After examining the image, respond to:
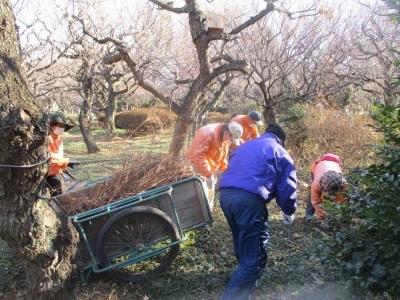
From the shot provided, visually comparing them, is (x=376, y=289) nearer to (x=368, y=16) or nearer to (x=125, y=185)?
(x=125, y=185)

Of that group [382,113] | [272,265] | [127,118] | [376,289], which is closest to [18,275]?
[272,265]

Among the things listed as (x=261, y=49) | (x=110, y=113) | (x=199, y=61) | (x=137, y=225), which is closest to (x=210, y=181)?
(x=137, y=225)

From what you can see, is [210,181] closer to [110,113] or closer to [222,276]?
Result: [222,276]

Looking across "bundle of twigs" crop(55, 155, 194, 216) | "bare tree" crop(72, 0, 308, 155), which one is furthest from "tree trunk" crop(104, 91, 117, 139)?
"bundle of twigs" crop(55, 155, 194, 216)

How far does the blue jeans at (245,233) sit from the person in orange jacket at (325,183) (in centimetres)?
159

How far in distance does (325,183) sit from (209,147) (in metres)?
1.63

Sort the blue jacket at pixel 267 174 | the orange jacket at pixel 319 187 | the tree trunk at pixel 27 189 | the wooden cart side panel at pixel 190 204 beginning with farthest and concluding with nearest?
1. the orange jacket at pixel 319 187
2. the wooden cart side panel at pixel 190 204
3. the blue jacket at pixel 267 174
4. the tree trunk at pixel 27 189

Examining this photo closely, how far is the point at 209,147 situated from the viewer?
507cm

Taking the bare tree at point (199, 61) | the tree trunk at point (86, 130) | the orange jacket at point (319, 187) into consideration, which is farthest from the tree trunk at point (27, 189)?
the tree trunk at point (86, 130)

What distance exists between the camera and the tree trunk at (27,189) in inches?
98.1

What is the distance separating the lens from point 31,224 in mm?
2838

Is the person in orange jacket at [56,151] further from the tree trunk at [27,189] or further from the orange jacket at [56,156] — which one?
the tree trunk at [27,189]

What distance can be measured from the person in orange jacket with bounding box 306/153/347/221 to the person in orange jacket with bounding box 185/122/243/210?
1252 millimetres

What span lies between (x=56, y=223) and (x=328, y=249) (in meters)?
2.21
